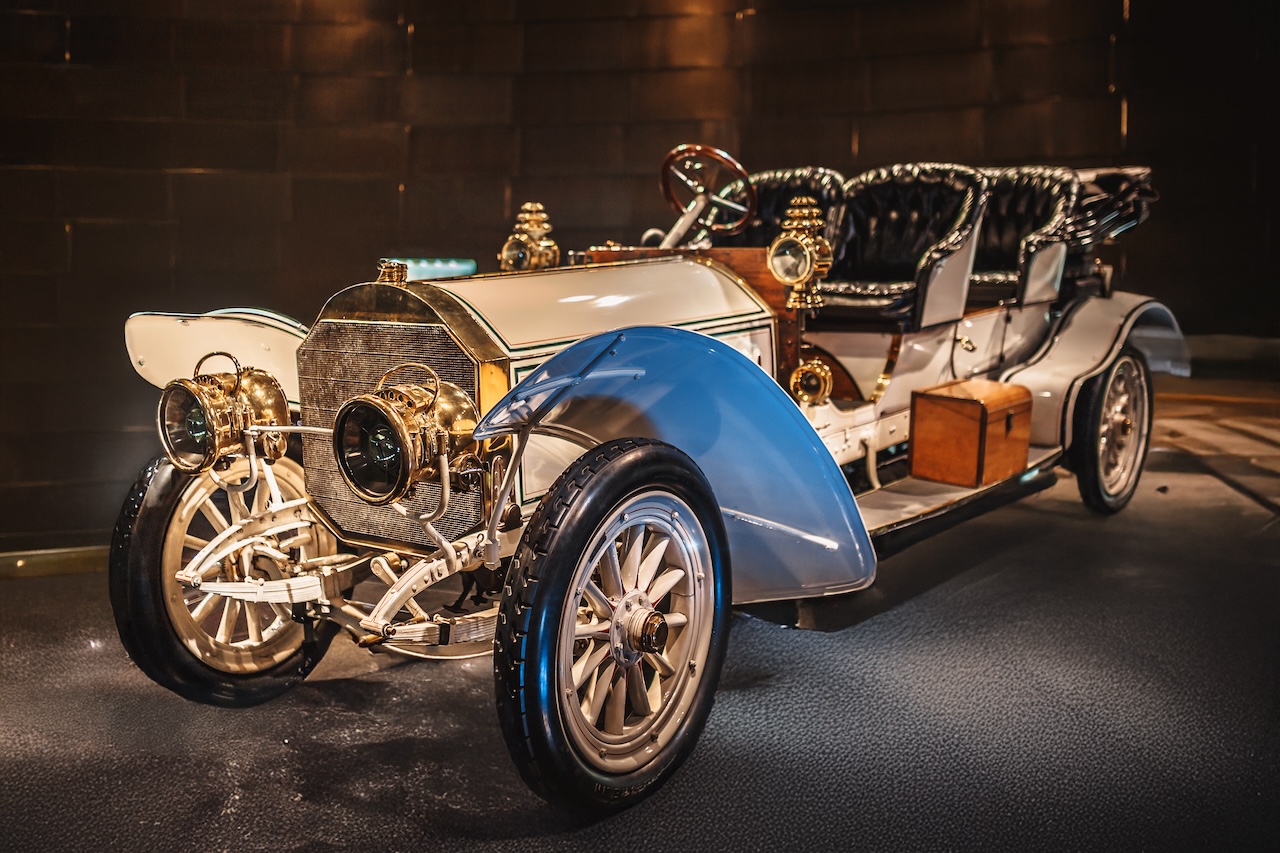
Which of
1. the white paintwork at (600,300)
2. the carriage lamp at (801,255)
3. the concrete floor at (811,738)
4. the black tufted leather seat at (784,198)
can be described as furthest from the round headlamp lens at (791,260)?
the black tufted leather seat at (784,198)

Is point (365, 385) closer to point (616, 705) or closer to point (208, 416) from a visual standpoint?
point (208, 416)

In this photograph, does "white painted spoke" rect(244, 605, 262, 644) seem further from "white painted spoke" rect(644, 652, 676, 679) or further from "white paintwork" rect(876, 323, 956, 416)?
"white paintwork" rect(876, 323, 956, 416)

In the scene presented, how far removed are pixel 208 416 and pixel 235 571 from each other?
1.40 ft

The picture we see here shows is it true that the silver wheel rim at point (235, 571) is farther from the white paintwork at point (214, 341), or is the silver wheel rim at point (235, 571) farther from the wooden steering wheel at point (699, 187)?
the wooden steering wheel at point (699, 187)

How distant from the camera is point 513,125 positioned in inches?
289

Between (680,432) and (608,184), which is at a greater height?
(608,184)

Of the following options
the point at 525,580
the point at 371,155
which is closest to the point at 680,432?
the point at 525,580

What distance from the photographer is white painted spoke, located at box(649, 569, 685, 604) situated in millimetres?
2342

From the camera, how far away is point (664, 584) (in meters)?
2.35

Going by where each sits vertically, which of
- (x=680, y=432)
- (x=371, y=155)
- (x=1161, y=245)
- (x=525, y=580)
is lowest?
(x=525, y=580)

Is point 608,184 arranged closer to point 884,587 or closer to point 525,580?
point 884,587

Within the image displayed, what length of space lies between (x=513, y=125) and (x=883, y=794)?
5.88 metres

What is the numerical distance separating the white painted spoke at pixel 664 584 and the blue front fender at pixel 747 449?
36cm

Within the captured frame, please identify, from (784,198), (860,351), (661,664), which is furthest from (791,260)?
(784,198)
